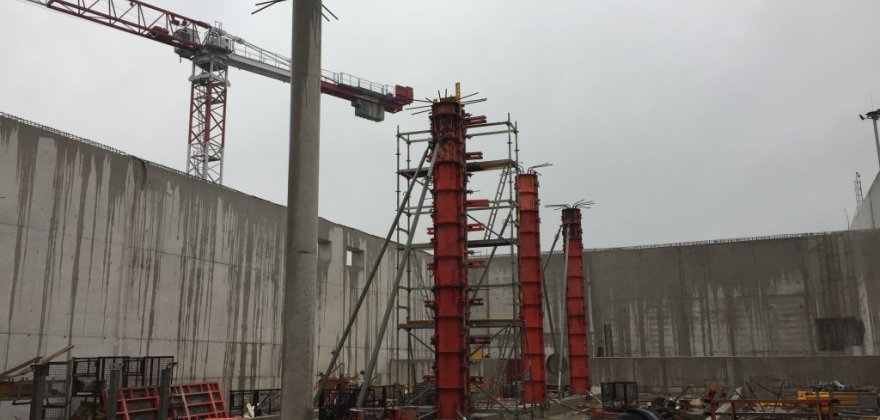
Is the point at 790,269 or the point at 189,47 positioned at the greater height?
the point at 189,47

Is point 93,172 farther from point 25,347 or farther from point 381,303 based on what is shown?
point 381,303

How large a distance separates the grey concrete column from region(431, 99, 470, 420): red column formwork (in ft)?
23.6

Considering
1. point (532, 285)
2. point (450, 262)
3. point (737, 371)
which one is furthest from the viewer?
point (737, 371)

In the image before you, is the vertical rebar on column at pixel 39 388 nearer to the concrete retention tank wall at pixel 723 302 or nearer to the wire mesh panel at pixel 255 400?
the wire mesh panel at pixel 255 400

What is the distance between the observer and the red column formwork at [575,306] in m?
35.2

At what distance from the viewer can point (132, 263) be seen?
2533 centimetres

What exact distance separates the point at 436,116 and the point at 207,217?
1093cm

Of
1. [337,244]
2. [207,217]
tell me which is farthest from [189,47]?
[207,217]

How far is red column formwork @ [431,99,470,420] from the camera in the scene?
71.9 ft

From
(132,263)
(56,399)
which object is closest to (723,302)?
(132,263)

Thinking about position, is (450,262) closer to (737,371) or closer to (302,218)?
(302,218)

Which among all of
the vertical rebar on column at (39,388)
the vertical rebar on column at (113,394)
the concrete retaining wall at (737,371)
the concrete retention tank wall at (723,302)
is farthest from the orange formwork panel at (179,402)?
the concrete retention tank wall at (723,302)

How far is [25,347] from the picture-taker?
21.5 meters

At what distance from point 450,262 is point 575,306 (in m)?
15.5
